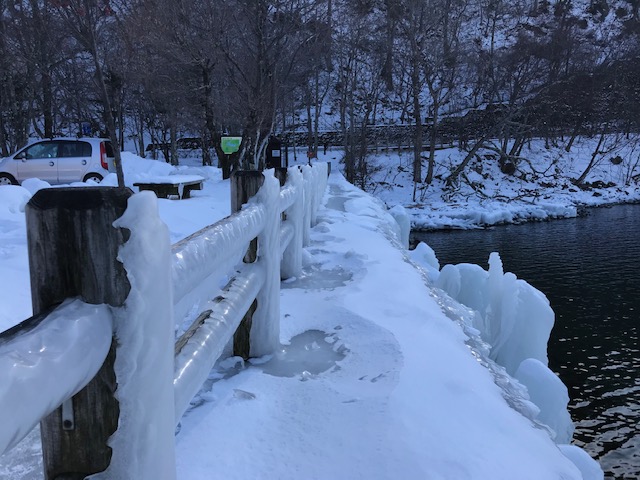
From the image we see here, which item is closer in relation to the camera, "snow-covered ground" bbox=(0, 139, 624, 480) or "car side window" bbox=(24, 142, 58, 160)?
"snow-covered ground" bbox=(0, 139, 624, 480)

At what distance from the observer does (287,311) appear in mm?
4246

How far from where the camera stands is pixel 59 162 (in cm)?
1477

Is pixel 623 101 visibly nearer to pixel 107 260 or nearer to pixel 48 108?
pixel 48 108

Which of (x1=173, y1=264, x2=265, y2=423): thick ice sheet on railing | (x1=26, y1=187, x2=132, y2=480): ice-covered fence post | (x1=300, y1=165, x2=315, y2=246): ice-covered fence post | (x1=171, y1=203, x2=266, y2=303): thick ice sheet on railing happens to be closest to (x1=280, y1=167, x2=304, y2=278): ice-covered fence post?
(x1=300, y1=165, x2=315, y2=246): ice-covered fence post

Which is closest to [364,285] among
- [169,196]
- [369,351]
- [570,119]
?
[369,351]

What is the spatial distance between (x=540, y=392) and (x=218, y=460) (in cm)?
362

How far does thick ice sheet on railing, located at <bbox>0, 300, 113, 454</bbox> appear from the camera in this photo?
30.4 inches

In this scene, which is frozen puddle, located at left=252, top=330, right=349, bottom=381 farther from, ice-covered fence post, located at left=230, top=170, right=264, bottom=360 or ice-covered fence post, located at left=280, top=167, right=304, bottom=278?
ice-covered fence post, located at left=280, top=167, right=304, bottom=278

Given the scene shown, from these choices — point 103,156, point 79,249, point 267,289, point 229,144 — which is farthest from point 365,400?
point 229,144

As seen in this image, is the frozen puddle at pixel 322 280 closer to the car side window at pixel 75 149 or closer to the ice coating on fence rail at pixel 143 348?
the ice coating on fence rail at pixel 143 348

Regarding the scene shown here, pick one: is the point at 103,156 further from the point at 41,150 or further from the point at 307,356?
the point at 307,356

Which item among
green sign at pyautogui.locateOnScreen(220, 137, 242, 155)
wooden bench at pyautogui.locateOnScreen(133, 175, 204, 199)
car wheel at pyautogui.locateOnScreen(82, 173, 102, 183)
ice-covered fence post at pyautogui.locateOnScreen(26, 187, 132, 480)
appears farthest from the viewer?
green sign at pyautogui.locateOnScreen(220, 137, 242, 155)

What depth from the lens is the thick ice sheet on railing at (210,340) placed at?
1.73m

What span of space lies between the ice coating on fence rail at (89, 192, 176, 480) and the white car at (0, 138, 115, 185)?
14594mm
